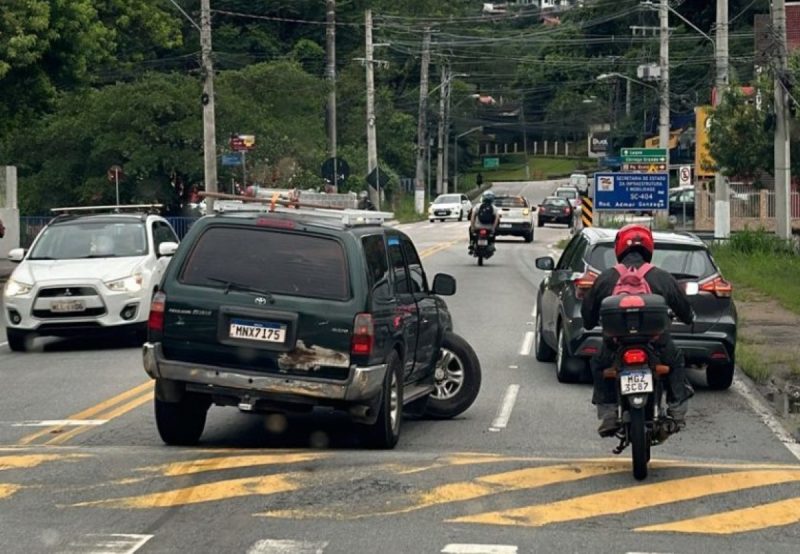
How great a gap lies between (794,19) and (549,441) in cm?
4879

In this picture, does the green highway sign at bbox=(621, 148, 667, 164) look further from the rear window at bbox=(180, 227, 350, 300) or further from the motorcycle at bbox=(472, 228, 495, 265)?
the rear window at bbox=(180, 227, 350, 300)

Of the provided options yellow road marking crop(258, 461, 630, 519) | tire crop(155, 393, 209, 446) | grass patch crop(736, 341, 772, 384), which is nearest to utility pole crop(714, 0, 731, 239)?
grass patch crop(736, 341, 772, 384)

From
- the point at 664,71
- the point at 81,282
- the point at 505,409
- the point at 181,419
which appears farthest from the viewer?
the point at 664,71

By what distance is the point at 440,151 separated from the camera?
9831cm

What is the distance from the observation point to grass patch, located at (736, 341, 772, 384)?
1609 cm

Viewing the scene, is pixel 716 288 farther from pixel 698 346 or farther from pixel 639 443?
pixel 639 443

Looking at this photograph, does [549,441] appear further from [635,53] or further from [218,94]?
[635,53]

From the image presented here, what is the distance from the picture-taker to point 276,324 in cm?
1038

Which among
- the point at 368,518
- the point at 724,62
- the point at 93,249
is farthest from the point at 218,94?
the point at 368,518

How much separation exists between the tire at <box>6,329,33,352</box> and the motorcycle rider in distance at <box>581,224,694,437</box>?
10192 mm

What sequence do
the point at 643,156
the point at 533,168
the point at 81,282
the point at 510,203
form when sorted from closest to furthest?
the point at 81,282
the point at 643,156
the point at 510,203
the point at 533,168

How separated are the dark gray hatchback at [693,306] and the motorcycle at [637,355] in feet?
16.0

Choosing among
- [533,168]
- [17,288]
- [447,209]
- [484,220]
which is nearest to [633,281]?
[17,288]

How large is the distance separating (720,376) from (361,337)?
19.7ft
